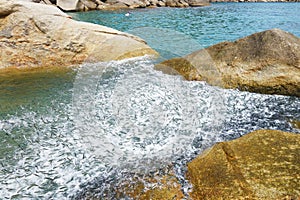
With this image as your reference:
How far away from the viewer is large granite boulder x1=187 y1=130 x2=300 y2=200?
3455 mm

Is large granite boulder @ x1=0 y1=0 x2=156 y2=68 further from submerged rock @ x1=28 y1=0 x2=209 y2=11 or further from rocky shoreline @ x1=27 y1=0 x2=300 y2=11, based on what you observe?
submerged rock @ x1=28 y1=0 x2=209 y2=11

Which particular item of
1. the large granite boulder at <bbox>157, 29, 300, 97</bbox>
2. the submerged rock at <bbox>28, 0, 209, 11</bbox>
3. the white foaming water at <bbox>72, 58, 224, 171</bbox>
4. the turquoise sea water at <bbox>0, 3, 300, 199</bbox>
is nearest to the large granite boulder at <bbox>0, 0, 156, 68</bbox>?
the turquoise sea water at <bbox>0, 3, 300, 199</bbox>

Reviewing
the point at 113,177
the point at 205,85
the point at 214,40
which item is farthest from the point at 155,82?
the point at 214,40

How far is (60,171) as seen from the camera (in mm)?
4496

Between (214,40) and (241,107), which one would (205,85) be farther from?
(214,40)

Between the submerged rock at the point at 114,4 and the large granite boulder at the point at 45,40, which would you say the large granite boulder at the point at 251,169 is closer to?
the large granite boulder at the point at 45,40

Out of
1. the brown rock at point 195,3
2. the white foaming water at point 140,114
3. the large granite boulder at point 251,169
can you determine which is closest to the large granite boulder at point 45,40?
the white foaming water at point 140,114

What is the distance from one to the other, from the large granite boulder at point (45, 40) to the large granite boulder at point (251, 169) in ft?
24.6

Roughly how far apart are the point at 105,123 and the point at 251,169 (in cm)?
347

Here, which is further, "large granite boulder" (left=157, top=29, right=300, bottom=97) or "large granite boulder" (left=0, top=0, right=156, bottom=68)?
"large granite boulder" (left=0, top=0, right=156, bottom=68)

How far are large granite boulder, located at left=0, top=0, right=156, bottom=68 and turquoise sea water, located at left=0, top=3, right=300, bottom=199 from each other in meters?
0.95

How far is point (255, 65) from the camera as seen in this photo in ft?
24.8

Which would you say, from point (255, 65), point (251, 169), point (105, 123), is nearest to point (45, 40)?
point (105, 123)

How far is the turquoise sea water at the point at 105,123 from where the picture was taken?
4395 mm
